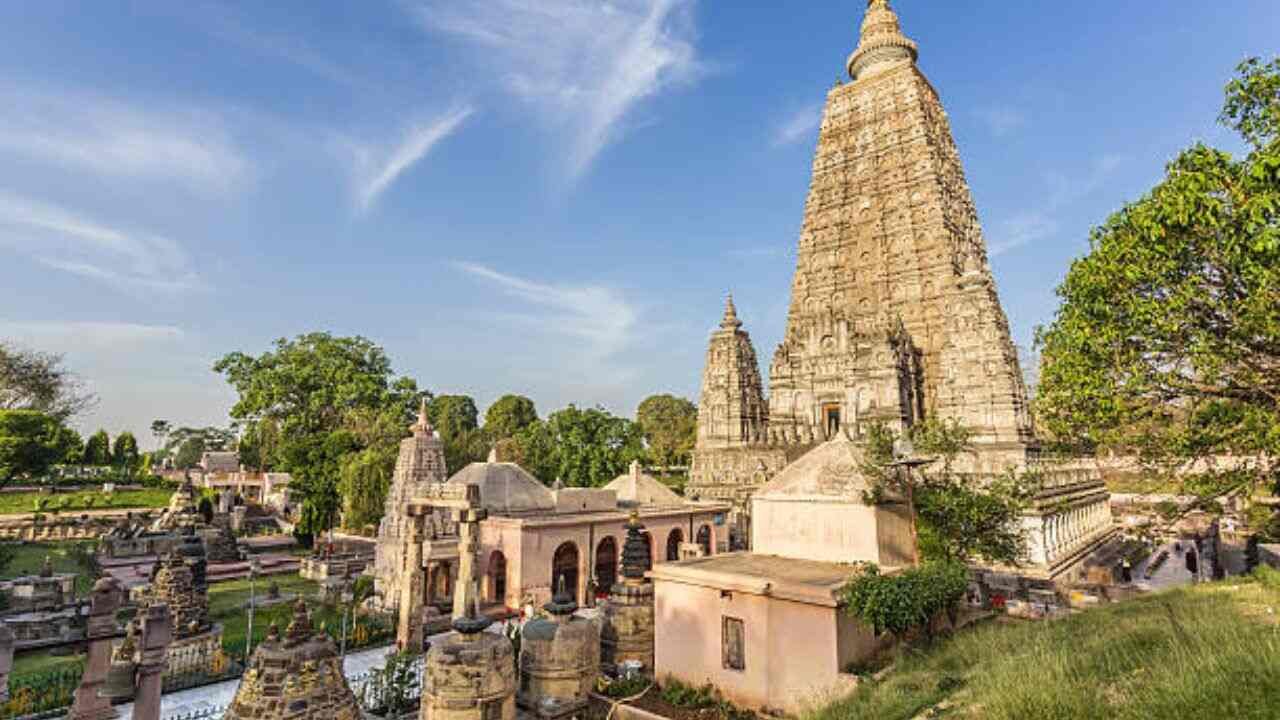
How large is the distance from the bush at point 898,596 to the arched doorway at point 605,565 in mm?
15020

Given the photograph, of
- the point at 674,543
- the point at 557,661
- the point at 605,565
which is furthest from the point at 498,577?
the point at 557,661

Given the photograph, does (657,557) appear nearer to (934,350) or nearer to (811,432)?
(811,432)

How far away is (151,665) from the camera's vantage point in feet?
32.3

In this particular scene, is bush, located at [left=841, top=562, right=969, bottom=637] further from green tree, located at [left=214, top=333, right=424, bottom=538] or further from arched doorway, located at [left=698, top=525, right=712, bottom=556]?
green tree, located at [left=214, top=333, right=424, bottom=538]

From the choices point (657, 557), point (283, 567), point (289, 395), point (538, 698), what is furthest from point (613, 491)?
point (289, 395)

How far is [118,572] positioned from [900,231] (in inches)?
1680

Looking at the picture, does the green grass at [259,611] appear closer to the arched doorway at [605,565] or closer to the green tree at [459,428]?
the arched doorway at [605,565]

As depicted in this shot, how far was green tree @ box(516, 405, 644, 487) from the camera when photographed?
150 ft

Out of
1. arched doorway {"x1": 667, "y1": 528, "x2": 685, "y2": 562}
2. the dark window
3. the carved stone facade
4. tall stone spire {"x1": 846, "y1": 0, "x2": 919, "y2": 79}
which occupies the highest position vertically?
tall stone spire {"x1": 846, "y1": 0, "x2": 919, "y2": 79}

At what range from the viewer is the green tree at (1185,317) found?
8.23m

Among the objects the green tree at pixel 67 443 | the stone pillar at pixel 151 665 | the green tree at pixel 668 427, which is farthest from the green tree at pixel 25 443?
the green tree at pixel 668 427

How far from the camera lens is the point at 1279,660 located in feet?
18.7

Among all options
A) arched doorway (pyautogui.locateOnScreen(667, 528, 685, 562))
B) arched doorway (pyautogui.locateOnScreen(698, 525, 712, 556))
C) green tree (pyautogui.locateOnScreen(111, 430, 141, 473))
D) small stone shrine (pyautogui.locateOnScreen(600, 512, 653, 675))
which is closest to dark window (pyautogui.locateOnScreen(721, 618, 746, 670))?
small stone shrine (pyautogui.locateOnScreen(600, 512, 653, 675))

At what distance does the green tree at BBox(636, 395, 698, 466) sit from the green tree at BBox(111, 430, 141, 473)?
5459 cm
